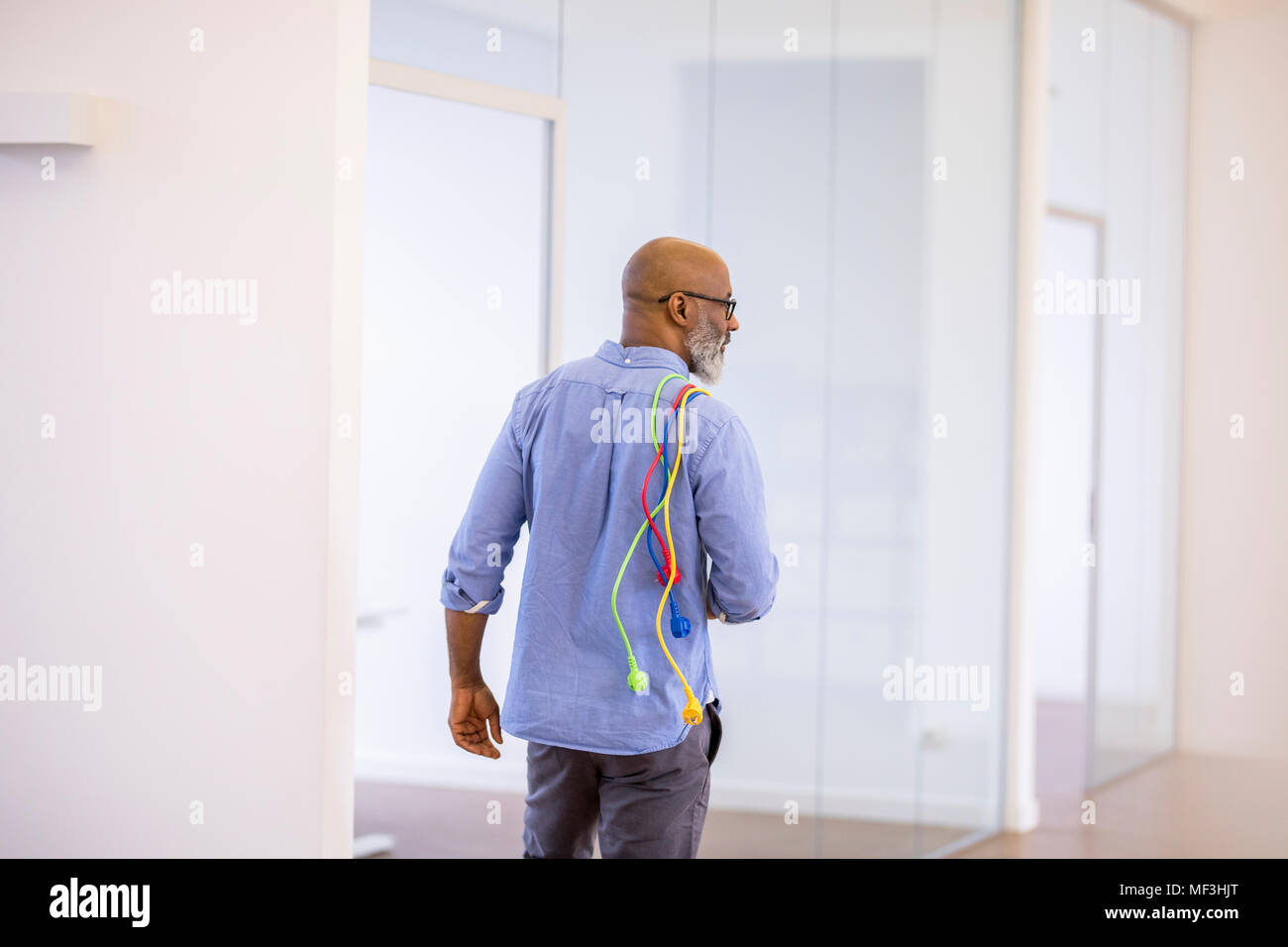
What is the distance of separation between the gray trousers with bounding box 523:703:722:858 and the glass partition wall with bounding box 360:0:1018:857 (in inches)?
41.0

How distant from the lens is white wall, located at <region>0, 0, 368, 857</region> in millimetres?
2656

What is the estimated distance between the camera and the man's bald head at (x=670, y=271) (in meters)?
2.11

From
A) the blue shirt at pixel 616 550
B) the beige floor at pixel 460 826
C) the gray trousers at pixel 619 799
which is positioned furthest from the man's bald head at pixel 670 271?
the beige floor at pixel 460 826

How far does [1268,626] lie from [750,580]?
3289 millimetres

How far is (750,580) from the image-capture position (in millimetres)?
1991

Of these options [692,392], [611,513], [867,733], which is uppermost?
[692,392]

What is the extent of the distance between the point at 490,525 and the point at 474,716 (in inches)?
14.1

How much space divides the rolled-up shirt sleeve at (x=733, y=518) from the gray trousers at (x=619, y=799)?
26cm

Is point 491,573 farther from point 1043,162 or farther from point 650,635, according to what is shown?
point 1043,162

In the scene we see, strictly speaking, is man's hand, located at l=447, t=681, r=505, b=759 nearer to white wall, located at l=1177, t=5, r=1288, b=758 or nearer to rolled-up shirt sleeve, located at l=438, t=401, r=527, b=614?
rolled-up shirt sleeve, located at l=438, t=401, r=527, b=614

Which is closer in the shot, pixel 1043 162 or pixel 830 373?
pixel 830 373
